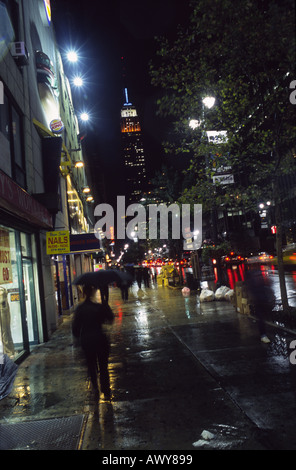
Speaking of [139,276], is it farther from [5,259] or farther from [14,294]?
[5,259]

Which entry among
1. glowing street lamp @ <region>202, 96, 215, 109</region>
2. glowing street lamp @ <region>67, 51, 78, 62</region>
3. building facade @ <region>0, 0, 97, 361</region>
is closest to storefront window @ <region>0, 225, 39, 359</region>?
→ building facade @ <region>0, 0, 97, 361</region>

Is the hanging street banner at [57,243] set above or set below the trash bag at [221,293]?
above

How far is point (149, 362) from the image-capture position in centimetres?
685

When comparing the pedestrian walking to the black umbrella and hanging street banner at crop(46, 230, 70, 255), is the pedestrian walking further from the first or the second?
hanging street banner at crop(46, 230, 70, 255)

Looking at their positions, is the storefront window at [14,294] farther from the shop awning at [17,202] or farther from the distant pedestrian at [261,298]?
the distant pedestrian at [261,298]

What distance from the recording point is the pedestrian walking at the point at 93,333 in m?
5.14

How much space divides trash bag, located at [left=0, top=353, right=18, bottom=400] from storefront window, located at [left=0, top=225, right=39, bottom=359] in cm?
116

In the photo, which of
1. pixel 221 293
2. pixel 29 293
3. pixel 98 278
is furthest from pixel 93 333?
pixel 221 293

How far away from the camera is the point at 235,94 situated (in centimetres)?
833

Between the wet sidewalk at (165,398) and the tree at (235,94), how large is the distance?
306cm

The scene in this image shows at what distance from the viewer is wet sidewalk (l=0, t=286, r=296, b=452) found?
12.6 ft

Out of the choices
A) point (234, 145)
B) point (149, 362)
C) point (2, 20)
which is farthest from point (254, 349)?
point (2, 20)

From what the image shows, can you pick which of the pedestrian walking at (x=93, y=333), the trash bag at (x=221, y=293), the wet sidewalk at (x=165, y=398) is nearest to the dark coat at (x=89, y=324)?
the pedestrian walking at (x=93, y=333)
